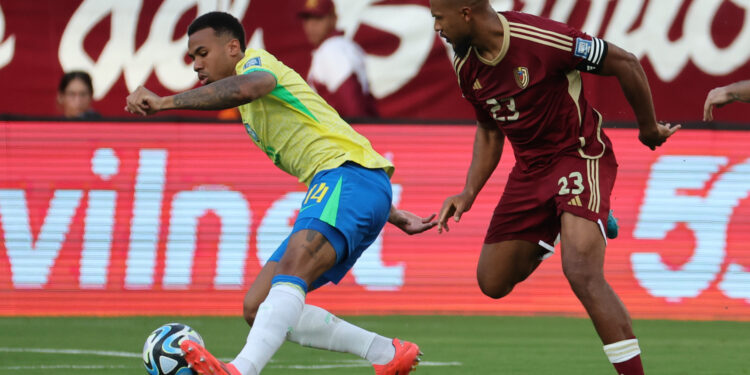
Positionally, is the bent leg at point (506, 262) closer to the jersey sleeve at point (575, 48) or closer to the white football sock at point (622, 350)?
the white football sock at point (622, 350)

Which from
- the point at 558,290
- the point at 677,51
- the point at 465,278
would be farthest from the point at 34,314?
the point at 677,51

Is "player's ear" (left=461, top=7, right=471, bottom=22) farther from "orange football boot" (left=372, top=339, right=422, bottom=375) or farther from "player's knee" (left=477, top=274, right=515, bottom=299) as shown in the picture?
"orange football boot" (left=372, top=339, right=422, bottom=375)

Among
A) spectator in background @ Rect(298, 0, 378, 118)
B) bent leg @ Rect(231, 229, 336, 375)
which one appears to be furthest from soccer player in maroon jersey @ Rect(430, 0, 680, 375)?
spectator in background @ Rect(298, 0, 378, 118)

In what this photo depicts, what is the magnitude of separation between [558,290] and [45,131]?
4512mm

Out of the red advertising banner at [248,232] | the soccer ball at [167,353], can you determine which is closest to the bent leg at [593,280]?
the soccer ball at [167,353]

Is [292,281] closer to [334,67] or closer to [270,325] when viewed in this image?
[270,325]

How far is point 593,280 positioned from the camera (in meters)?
6.26

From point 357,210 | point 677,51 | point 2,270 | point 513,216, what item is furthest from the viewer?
point 677,51

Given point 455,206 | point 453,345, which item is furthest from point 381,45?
point 455,206

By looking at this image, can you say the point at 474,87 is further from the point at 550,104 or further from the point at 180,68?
the point at 180,68

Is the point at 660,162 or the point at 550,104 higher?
the point at 550,104

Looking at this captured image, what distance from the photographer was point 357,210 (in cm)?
634

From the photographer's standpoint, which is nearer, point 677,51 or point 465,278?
point 465,278

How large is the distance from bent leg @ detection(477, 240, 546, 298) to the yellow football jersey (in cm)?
82
